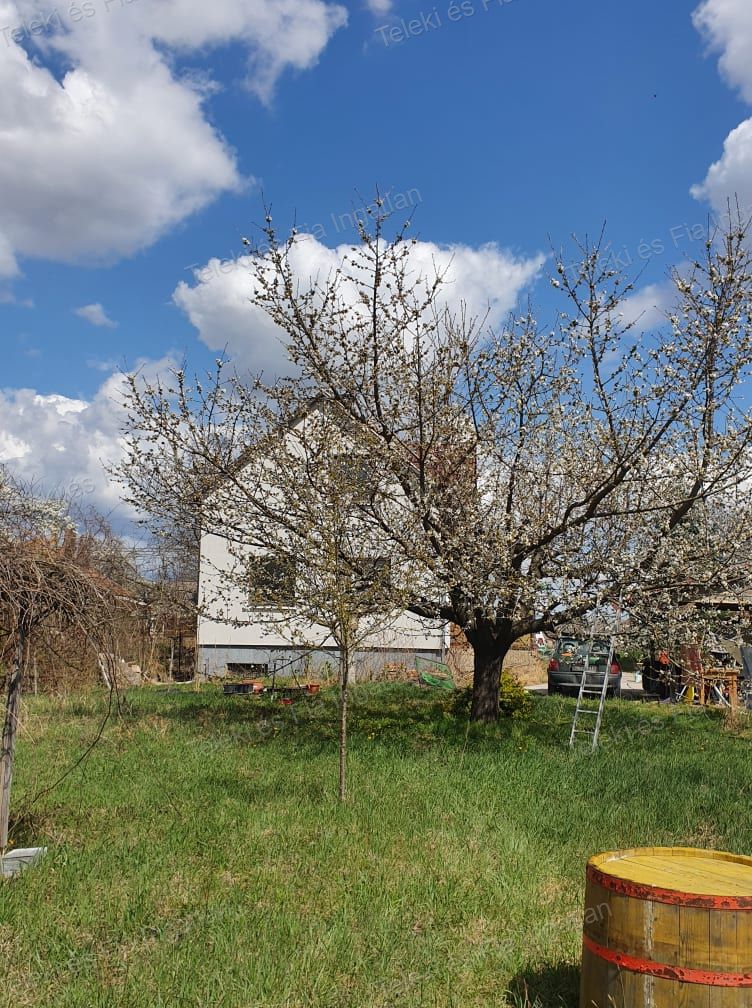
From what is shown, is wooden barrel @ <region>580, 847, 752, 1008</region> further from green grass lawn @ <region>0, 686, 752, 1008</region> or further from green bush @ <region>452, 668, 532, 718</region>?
green bush @ <region>452, 668, 532, 718</region>

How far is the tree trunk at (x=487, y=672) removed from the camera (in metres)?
12.9

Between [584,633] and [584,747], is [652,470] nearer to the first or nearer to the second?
[584,633]

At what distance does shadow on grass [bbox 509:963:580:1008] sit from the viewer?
14.3 ft

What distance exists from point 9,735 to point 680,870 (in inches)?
197

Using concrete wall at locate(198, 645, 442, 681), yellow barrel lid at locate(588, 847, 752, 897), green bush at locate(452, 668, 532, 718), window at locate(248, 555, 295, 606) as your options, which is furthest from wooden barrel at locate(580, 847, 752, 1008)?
concrete wall at locate(198, 645, 442, 681)

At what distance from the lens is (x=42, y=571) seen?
20.8ft

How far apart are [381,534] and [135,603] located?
17.2 feet

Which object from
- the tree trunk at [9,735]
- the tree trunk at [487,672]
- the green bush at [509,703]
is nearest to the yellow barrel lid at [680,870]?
the tree trunk at [9,735]

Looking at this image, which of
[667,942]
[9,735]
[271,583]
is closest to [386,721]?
[271,583]

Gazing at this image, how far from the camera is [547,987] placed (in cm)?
456

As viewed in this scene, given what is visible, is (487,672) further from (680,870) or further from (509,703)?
(680,870)

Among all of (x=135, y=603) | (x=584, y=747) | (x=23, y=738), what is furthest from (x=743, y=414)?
(x=23, y=738)

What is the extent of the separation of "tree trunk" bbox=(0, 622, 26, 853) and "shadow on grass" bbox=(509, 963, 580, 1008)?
4095 mm

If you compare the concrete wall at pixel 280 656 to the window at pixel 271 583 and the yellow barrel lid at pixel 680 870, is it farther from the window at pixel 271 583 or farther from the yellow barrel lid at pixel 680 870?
the yellow barrel lid at pixel 680 870
